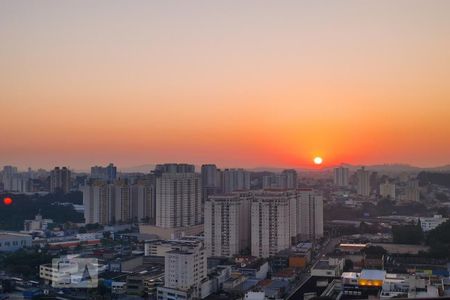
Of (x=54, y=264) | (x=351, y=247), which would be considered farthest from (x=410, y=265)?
(x=54, y=264)

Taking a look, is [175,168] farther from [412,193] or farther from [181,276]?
[181,276]

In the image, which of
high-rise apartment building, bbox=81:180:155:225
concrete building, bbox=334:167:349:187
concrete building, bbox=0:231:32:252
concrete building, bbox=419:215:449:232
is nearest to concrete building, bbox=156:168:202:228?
high-rise apartment building, bbox=81:180:155:225

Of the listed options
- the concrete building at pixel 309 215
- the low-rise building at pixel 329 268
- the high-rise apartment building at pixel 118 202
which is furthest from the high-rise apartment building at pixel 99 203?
the low-rise building at pixel 329 268

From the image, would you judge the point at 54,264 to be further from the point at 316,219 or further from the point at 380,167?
the point at 380,167

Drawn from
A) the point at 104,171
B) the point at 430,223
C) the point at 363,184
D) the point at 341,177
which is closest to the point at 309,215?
the point at 430,223

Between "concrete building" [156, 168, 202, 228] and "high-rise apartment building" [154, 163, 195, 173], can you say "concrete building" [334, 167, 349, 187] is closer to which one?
"high-rise apartment building" [154, 163, 195, 173]

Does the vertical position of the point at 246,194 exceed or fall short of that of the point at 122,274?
it exceeds it

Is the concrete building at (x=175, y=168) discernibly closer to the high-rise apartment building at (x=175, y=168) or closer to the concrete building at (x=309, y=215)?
the high-rise apartment building at (x=175, y=168)
